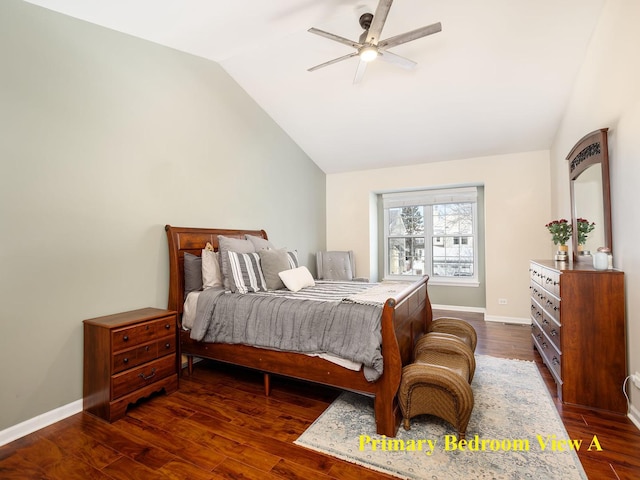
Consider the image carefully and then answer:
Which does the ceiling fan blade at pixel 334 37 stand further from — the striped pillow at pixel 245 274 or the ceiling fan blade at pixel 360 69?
the striped pillow at pixel 245 274

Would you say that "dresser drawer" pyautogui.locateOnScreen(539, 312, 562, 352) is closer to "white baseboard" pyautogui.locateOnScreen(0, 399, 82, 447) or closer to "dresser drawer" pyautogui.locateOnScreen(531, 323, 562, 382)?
"dresser drawer" pyautogui.locateOnScreen(531, 323, 562, 382)

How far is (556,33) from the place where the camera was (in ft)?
9.36

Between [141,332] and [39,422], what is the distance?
808mm

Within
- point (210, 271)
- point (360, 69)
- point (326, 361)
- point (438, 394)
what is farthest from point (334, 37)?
point (438, 394)

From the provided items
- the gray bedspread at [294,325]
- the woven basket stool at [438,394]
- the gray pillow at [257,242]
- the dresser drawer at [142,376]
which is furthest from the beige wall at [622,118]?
the dresser drawer at [142,376]

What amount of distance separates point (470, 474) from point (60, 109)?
3489 millimetres

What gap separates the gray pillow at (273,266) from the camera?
3172mm

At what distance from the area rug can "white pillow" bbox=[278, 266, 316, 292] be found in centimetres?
108

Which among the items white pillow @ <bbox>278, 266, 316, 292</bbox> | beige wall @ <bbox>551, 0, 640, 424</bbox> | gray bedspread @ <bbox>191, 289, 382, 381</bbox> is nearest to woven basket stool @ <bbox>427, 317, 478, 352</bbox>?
beige wall @ <bbox>551, 0, 640, 424</bbox>

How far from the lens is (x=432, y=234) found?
19.1 feet

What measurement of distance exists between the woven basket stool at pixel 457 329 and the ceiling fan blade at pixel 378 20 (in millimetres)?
2531

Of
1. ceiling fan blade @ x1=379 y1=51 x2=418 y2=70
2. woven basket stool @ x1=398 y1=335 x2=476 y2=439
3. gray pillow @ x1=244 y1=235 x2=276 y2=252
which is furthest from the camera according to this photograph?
gray pillow @ x1=244 y1=235 x2=276 y2=252

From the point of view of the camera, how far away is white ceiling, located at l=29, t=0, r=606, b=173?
8.54ft

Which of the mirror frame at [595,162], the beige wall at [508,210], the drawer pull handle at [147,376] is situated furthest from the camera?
the beige wall at [508,210]
